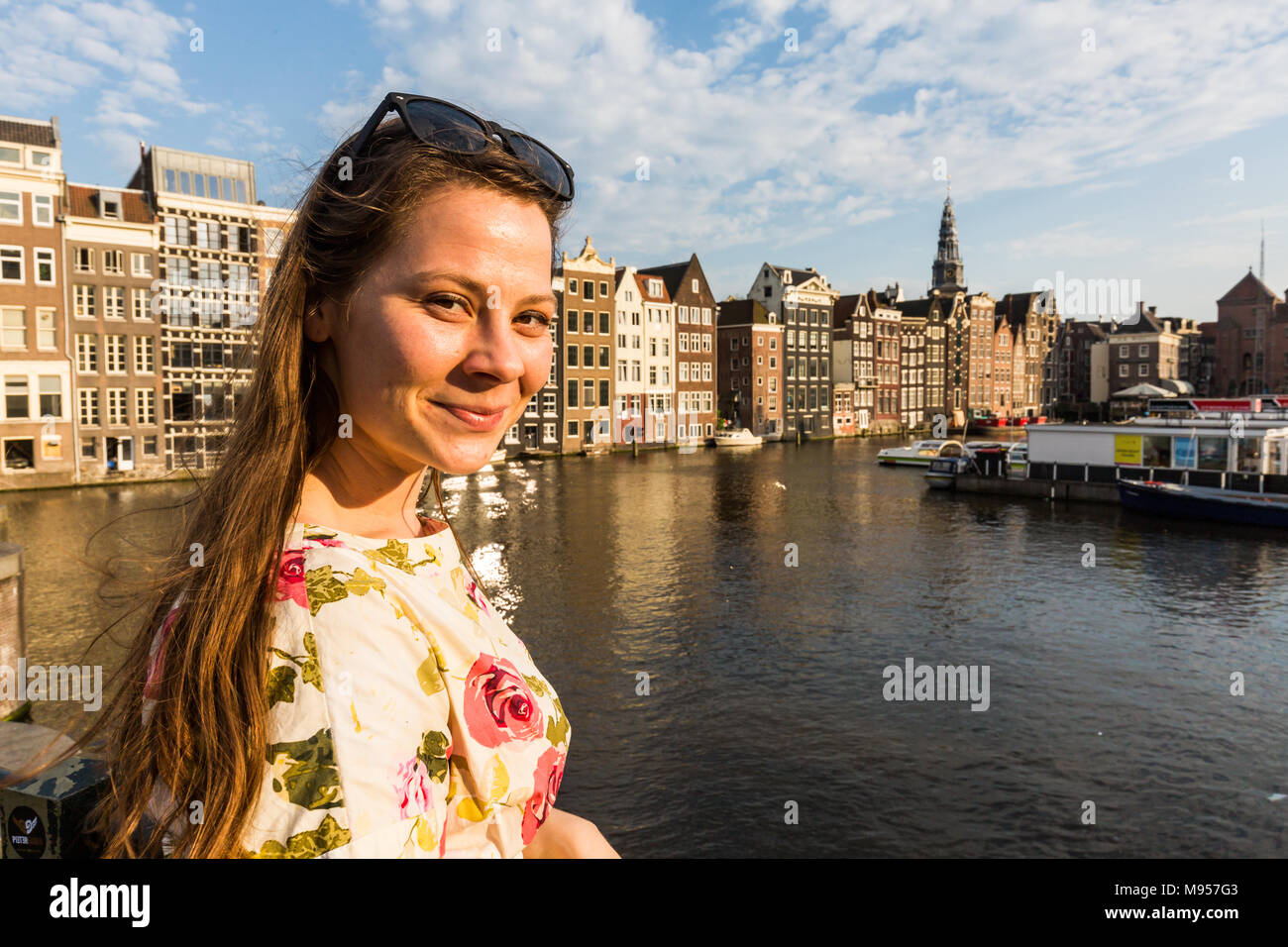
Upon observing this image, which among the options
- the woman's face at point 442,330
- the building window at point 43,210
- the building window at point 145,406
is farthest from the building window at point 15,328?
the woman's face at point 442,330

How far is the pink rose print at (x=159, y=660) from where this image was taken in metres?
1.39

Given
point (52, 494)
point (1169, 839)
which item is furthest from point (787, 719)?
point (52, 494)

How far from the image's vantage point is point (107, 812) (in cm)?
159

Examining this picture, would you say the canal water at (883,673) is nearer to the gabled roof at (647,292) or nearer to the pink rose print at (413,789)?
the pink rose print at (413,789)

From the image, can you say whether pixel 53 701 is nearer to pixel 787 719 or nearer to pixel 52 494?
pixel 787 719

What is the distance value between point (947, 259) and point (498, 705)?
389 feet

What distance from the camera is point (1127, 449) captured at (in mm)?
35781

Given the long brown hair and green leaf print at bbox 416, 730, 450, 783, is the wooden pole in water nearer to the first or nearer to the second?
the long brown hair

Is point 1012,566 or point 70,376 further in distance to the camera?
point 70,376

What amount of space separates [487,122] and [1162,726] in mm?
12980

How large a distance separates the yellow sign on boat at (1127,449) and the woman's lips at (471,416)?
1558 inches

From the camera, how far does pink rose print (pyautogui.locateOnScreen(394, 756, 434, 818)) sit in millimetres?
1261

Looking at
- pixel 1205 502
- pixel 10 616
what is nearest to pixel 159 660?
pixel 10 616

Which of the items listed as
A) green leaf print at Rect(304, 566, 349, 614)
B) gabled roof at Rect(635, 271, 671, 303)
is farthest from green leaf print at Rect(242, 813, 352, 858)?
gabled roof at Rect(635, 271, 671, 303)
